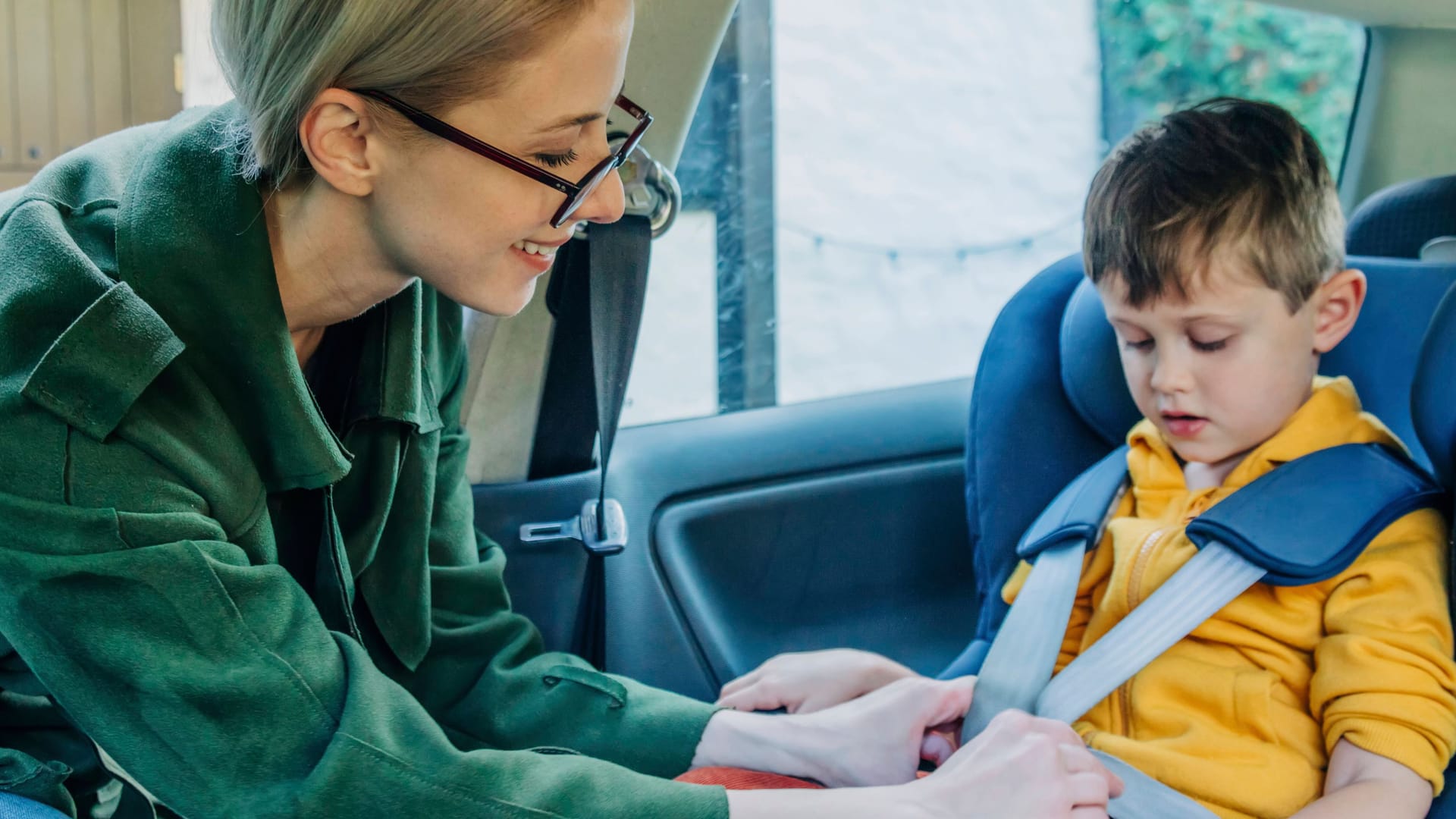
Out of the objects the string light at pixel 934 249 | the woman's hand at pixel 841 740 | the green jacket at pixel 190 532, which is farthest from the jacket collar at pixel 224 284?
the string light at pixel 934 249

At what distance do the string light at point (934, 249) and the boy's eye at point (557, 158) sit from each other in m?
1.54

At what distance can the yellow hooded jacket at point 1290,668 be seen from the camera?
118cm

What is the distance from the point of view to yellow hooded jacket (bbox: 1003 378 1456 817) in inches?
46.3

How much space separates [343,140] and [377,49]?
92 millimetres

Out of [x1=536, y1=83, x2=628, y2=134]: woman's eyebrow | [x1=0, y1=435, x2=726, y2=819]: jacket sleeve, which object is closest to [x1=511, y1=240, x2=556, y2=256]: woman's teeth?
[x1=536, y1=83, x2=628, y2=134]: woman's eyebrow

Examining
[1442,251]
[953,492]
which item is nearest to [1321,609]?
[1442,251]

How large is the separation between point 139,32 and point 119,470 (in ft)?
2.28

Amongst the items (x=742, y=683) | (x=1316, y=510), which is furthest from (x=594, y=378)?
(x=1316, y=510)

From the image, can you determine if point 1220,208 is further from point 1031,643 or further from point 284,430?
point 284,430

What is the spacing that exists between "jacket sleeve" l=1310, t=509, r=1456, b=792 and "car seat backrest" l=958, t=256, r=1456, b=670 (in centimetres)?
31

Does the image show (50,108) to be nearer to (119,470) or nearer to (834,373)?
(119,470)

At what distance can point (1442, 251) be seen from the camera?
162cm

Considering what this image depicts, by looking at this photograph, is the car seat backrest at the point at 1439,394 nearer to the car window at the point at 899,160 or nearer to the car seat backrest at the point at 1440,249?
the car seat backrest at the point at 1440,249

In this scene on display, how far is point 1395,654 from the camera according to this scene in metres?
1.19
